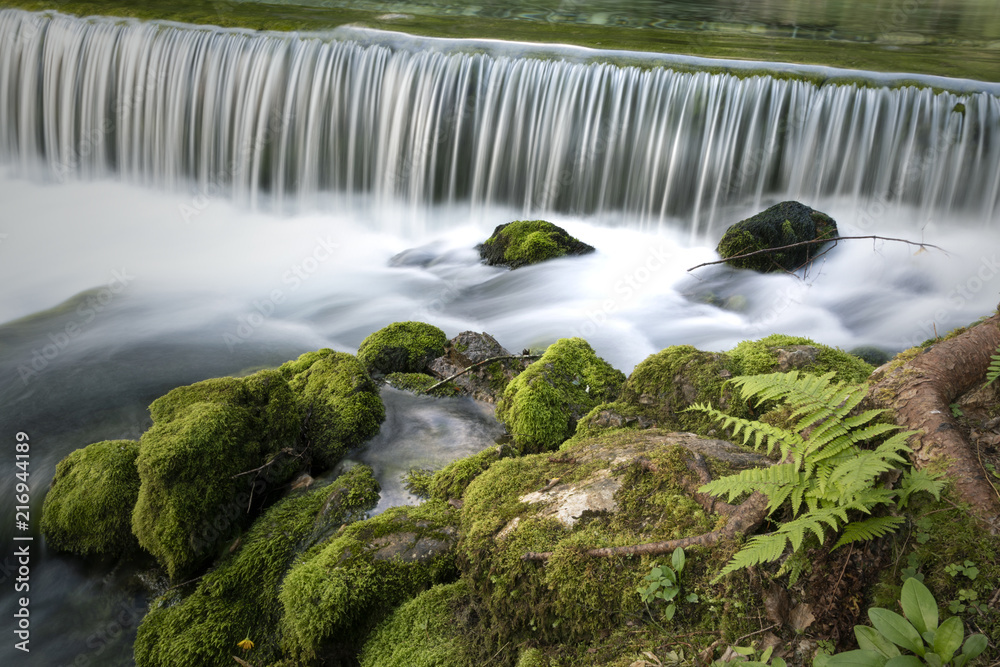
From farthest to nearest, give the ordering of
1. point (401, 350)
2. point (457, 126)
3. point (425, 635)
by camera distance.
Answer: point (457, 126) < point (401, 350) < point (425, 635)

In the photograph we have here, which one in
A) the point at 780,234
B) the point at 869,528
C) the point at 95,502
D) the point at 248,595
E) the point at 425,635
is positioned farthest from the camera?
the point at 780,234

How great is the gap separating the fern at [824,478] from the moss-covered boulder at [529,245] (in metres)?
7.01

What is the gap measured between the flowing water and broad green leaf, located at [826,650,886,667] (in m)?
3.48

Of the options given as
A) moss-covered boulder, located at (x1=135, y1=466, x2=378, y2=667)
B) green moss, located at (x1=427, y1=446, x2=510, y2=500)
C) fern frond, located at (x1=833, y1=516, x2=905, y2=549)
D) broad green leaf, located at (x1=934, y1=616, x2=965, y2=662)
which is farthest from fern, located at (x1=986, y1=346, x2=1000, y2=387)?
moss-covered boulder, located at (x1=135, y1=466, x2=378, y2=667)

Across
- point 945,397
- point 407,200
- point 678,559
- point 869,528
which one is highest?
point 945,397

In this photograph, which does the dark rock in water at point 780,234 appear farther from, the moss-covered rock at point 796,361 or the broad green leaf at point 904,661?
the broad green leaf at point 904,661

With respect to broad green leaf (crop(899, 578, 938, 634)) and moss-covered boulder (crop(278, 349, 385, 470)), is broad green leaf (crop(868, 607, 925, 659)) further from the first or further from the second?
moss-covered boulder (crop(278, 349, 385, 470))

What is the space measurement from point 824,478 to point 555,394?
270 centimetres

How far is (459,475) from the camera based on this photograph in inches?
150

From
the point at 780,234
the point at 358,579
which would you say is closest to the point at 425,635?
the point at 358,579

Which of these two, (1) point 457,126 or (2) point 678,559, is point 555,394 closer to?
(2) point 678,559

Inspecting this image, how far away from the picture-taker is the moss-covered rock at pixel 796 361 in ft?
12.8

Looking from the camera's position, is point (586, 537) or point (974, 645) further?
point (586, 537)

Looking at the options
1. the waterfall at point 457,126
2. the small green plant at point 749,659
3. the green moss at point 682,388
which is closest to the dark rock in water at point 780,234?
the waterfall at point 457,126
